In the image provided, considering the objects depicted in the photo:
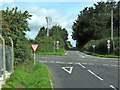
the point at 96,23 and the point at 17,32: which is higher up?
the point at 96,23

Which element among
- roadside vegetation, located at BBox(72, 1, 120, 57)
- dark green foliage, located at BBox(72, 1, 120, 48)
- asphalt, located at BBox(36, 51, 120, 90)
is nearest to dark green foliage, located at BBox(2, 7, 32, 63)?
asphalt, located at BBox(36, 51, 120, 90)

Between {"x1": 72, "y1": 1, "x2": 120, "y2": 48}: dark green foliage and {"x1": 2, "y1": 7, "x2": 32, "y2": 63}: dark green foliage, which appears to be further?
A: {"x1": 72, "y1": 1, "x2": 120, "y2": 48}: dark green foliage

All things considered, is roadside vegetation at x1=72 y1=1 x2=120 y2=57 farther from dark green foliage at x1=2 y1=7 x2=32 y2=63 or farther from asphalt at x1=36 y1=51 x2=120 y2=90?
dark green foliage at x1=2 y1=7 x2=32 y2=63

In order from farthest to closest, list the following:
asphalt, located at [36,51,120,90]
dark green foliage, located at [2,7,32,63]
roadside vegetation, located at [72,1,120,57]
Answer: roadside vegetation, located at [72,1,120,57], dark green foliage, located at [2,7,32,63], asphalt, located at [36,51,120,90]

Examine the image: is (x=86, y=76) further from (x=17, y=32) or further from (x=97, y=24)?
(x=97, y=24)

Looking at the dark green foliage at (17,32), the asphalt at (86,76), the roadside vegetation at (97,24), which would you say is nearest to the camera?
the asphalt at (86,76)

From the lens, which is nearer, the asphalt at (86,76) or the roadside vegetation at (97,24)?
the asphalt at (86,76)

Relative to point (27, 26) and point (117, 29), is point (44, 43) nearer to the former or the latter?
point (27, 26)

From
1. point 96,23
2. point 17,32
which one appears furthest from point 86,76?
point 96,23

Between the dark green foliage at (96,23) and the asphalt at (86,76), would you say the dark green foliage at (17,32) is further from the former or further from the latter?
the dark green foliage at (96,23)

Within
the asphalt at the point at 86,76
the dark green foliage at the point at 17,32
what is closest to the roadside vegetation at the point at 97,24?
the asphalt at the point at 86,76

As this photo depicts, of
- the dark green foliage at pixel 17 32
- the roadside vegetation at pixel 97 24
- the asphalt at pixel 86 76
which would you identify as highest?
the roadside vegetation at pixel 97 24

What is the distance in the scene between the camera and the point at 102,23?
6725 cm

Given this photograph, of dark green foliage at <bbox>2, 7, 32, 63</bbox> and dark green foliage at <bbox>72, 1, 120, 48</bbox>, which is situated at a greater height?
dark green foliage at <bbox>72, 1, 120, 48</bbox>
